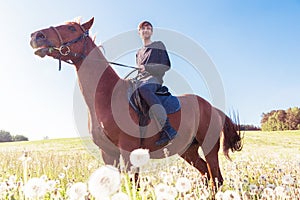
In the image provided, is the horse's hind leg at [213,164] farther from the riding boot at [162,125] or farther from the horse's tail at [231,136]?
the riding boot at [162,125]

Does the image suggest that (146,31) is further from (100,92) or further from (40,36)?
(40,36)

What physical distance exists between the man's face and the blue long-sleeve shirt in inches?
7.8

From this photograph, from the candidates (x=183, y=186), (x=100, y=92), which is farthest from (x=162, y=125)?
(x=183, y=186)

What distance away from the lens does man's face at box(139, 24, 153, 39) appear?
6277mm

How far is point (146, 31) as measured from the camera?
20.6 feet

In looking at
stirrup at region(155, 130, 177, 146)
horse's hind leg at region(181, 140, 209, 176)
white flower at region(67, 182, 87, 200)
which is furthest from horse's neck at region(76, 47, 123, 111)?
white flower at region(67, 182, 87, 200)

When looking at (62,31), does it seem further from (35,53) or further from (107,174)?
(107,174)

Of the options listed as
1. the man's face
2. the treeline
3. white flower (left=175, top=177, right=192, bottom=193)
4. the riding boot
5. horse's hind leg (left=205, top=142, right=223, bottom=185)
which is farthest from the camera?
the treeline

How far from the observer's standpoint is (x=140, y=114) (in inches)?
226

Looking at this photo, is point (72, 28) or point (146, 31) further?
point (146, 31)

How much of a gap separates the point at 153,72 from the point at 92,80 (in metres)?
1.17

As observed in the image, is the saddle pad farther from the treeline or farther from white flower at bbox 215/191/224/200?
the treeline

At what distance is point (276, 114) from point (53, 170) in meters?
48.0

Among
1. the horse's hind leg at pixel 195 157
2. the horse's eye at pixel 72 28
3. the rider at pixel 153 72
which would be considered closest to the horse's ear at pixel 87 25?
the horse's eye at pixel 72 28
